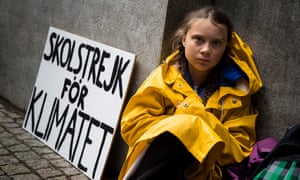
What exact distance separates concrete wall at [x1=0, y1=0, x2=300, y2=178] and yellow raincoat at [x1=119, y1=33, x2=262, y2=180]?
143 mm

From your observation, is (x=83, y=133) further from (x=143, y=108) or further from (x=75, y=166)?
(x=143, y=108)

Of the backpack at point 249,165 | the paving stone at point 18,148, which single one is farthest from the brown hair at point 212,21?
the paving stone at point 18,148

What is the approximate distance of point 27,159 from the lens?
145 inches

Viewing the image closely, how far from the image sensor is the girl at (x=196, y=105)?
2043 millimetres

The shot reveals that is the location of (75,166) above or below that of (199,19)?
below

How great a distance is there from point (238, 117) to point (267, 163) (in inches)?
22.8

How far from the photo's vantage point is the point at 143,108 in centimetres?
251

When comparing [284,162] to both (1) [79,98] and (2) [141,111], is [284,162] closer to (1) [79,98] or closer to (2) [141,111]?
(2) [141,111]

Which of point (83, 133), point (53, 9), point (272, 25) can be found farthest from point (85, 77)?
point (272, 25)

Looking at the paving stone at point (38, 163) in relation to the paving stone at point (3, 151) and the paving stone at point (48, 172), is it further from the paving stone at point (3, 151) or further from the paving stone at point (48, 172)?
the paving stone at point (3, 151)

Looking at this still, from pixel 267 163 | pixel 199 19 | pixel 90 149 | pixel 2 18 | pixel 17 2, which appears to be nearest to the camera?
pixel 267 163

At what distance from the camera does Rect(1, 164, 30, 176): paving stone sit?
338 cm

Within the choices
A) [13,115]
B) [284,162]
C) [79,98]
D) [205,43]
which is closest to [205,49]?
[205,43]

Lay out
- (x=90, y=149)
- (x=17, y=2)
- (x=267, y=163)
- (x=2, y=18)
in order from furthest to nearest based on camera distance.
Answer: (x=2, y=18), (x=17, y=2), (x=90, y=149), (x=267, y=163)
